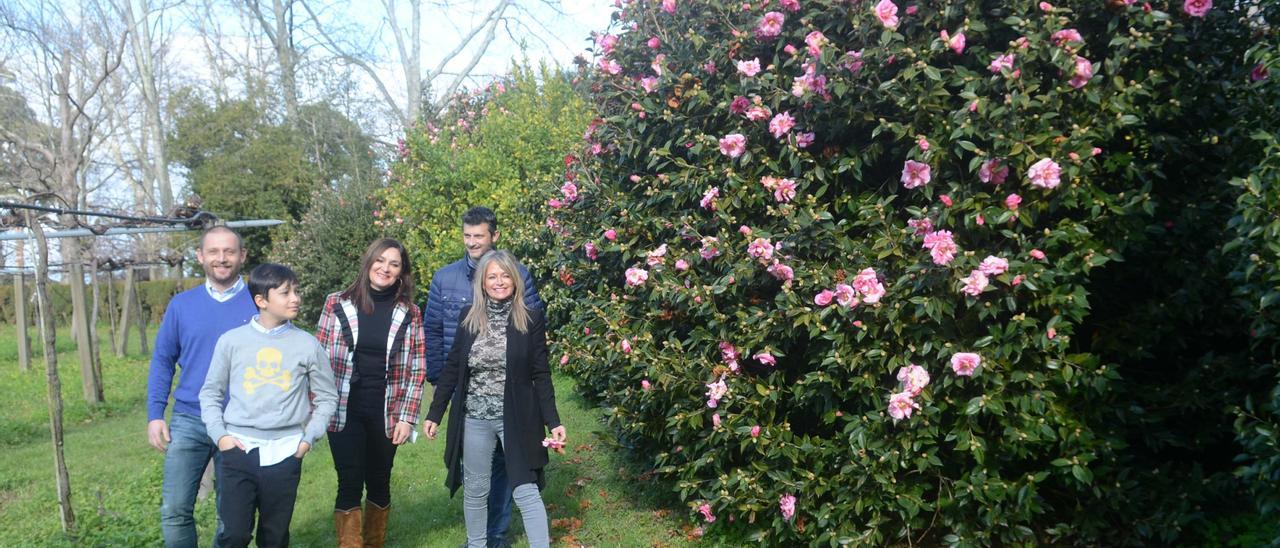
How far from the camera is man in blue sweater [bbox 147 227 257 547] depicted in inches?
171

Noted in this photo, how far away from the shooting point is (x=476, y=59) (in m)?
29.5

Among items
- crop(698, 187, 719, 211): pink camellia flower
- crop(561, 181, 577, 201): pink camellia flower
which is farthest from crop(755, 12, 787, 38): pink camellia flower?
crop(561, 181, 577, 201): pink camellia flower

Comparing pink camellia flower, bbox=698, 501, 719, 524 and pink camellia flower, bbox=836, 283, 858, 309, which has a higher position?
pink camellia flower, bbox=836, 283, 858, 309

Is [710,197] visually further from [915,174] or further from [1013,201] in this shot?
[1013,201]

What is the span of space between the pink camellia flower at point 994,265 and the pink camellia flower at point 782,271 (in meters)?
0.89

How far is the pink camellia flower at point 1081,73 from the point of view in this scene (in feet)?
11.9

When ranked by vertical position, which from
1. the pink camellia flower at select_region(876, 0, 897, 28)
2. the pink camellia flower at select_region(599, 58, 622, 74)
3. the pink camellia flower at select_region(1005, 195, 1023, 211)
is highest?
the pink camellia flower at select_region(599, 58, 622, 74)

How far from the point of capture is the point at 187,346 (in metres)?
4.41

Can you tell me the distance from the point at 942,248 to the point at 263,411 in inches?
116

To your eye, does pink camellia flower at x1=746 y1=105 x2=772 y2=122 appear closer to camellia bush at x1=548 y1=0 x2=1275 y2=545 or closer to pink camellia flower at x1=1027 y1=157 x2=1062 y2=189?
camellia bush at x1=548 y1=0 x2=1275 y2=545

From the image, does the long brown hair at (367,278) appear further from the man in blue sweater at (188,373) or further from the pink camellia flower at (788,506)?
the pink camellia flower at (788,506)

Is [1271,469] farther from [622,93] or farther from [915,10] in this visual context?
[622,93]

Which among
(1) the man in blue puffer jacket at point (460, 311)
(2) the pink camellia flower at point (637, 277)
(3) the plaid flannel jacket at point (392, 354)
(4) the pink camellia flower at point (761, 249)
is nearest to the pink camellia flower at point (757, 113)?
(4) the pink camellia flower at point (761, 249)

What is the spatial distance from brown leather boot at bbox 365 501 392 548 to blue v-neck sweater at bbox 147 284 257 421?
1244mm
